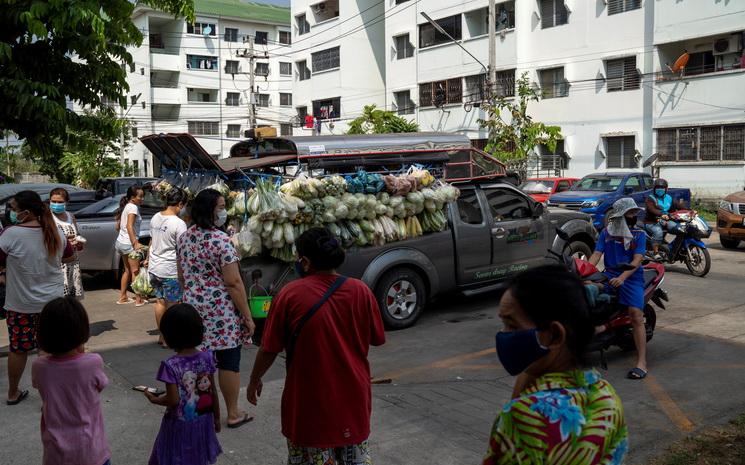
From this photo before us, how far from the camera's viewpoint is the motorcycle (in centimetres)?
1151

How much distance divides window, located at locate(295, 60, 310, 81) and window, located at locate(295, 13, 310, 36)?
72.6 inches

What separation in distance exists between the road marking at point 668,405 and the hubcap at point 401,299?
2.92m

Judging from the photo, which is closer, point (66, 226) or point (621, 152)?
point (66, 226)

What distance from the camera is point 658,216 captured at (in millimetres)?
8703

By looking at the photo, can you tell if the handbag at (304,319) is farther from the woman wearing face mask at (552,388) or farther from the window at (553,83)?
the window at (553,83)

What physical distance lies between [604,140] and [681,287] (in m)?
17.3

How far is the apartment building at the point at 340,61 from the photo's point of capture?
39.6 metres

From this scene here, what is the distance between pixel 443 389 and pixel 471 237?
10.3 feet

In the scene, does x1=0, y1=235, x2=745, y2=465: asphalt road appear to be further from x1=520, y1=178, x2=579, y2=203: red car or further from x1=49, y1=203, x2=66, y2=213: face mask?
x1=520, y1=178, x2=579, y2=203: red car

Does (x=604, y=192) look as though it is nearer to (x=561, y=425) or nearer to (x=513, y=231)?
(x=513, y=231)

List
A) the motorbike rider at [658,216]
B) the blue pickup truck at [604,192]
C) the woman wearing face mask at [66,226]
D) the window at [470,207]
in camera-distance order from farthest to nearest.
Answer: the blue pickup truck at [604,192] → the window at [470,207] → the motorbike rider at [658,216] → the woman wearing face mask at [66,226]

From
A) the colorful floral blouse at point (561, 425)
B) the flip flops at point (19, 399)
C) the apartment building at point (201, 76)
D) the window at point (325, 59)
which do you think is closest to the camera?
the colorful floral blouse at point (561, 425)

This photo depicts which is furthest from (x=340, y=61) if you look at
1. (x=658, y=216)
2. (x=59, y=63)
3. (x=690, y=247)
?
(x=59, y=63)

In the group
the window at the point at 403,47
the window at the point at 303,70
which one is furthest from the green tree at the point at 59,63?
the window at the point at 303,70
